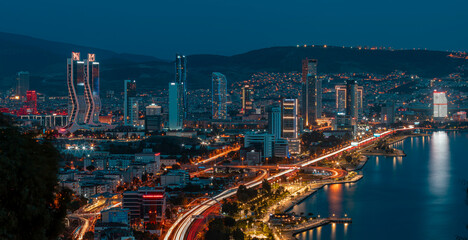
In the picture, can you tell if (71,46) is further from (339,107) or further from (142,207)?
(142,207)

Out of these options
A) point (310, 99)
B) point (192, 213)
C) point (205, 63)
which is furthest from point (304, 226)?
point (205, 63)

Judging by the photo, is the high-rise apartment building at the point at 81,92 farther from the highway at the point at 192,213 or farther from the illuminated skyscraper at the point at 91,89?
the highway at the point at 192,213

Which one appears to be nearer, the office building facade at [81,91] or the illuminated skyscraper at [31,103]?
the office building facade at [81,91]

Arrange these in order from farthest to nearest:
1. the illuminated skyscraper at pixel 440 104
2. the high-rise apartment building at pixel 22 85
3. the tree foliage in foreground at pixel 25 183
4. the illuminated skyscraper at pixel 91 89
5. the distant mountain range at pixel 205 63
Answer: the distant mountain range at pixel 205 63 < the illuminated skyscraper at pixel 440 104 < the high-rise apartment building at pixel 22 85 < the illuminated skyscraper at pixel 91 89 < the tree foliage in foreground at pixel 25 183

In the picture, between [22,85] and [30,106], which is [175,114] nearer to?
[30,106]

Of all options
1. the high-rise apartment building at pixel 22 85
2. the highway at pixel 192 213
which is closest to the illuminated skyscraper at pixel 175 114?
the high-rise apartment building at pixel 22 85

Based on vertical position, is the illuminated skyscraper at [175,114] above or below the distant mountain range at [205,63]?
below
